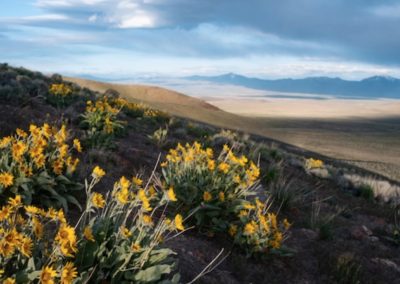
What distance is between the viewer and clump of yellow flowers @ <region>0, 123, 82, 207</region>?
472cm

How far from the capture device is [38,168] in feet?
16.4

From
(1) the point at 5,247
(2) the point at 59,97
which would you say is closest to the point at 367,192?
(2) the point at 59,97

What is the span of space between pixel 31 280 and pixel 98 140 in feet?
18.1

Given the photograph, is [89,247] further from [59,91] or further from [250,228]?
[59,91]

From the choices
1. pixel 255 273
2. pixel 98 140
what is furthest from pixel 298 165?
pixel 255 273

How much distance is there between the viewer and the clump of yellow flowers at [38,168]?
4.72 metres

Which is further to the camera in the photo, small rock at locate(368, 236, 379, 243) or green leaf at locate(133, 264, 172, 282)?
small rock at locate(368, 236, 379, 243)

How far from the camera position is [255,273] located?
16.6 ft

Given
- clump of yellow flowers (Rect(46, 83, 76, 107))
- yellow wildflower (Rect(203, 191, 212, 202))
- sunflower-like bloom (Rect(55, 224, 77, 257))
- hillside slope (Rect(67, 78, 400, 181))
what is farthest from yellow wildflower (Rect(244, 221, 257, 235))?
hillside slope (Rect(67, 78, 400, 181))

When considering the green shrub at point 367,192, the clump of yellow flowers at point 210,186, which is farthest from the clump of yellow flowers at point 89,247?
the green shrub at point 367,192

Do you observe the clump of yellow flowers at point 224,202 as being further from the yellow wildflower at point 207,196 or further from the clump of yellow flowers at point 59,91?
the clump of yellow flowers at point 59,91

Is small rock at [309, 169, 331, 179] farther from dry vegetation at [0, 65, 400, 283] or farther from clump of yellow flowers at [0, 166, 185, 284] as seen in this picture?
clump of yellow flowers at [0, 166, 185, 284]

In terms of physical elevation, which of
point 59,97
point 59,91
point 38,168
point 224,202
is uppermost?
point 59,91

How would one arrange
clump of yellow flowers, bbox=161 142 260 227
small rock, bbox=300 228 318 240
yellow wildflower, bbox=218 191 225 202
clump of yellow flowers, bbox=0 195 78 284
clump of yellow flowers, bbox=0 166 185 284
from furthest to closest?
1. small rock, bbox=300 228 318 240
2. clump of yellow flowers, bbox=161 142 260 227
3. yellow wildflower, bbox=218 191 225 202
4. clump of yellow flowers, bbox=0 166 185 284
5. clump of yellow flowers, bbox=0 195 78 284
